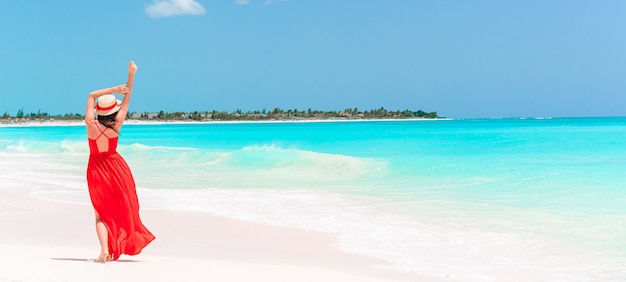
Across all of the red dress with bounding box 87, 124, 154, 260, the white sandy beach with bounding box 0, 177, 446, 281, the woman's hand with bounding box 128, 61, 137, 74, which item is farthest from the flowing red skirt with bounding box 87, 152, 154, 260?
the woman's hand with bounding box 128, 61, 137, 74

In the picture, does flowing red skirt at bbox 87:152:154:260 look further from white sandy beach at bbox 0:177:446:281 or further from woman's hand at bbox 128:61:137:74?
woman's hand at bbox 128:61:137:74

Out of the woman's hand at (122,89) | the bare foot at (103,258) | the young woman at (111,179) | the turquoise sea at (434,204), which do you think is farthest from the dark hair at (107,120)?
the turquoise sea at (434,204)

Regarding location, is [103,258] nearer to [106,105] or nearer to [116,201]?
[116,201]

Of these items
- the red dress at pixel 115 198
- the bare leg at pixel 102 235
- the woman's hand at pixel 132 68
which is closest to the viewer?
the woman's hand at pixel 132 68

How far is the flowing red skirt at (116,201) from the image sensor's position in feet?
16.3

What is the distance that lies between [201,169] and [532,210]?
39.7 feet

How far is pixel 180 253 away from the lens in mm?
6289

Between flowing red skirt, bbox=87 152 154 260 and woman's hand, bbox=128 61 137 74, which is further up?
woman's hand, bbox=128 61 137 74

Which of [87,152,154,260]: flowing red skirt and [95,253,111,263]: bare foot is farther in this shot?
[95,253,111,263]: bare foot

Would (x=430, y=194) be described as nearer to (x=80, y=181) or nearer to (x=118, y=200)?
(x=80, y=181)

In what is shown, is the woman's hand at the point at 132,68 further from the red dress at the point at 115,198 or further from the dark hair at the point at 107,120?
the red dress at the point at 115,198

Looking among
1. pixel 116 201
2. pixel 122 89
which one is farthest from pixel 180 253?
pixel 122 89

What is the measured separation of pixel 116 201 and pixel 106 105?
686 millimetres

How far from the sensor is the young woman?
4.86 m
